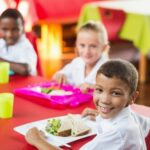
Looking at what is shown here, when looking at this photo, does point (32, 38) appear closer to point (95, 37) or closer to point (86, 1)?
point (95, 37)

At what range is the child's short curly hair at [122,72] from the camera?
3.57 ft

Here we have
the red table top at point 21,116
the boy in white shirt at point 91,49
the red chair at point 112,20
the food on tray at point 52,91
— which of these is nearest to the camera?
the red table top at point 21,116

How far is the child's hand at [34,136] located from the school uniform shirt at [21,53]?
2.45 ft

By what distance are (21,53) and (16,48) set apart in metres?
0.04

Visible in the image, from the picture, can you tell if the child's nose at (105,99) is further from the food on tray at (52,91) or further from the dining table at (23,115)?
the food on tray at (52,91)

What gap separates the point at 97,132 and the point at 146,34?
86.3 inches

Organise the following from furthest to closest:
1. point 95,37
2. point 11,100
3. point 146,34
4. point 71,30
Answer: point 71,30
point 146,34
point 95,37
point 11,100

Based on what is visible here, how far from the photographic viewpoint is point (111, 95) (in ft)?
3.60

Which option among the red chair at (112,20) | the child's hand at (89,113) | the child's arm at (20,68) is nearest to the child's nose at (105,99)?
the child's hand at (89,113)

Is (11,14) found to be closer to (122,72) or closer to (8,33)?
(8,33)

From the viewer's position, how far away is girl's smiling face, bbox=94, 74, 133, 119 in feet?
3.57

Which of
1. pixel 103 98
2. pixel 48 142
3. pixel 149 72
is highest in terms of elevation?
pixel 103 98

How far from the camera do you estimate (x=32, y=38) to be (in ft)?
7.17

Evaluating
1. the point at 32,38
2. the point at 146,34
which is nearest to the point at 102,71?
the point at 32,38
